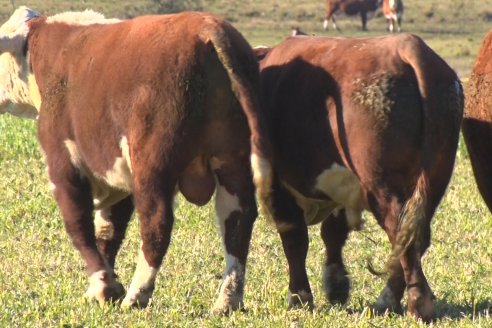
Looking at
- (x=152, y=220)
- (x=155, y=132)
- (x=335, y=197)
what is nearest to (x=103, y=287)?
(x=152, y=220)

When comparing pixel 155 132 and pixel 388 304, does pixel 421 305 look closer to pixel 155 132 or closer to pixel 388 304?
pixel 388 304

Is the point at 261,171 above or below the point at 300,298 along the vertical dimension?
above

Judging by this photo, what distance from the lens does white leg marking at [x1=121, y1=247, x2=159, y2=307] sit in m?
7.65

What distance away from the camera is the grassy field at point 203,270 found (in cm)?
755

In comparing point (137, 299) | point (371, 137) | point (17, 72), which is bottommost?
point (137, 299)

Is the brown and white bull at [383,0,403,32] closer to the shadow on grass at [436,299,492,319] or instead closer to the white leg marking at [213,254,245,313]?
the shadow on grass at [436,299,492,319]

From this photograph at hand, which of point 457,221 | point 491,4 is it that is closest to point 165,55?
point 457,221

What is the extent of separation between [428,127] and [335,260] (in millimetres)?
1524

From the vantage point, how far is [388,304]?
25.7ft

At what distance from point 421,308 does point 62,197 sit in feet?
7.58

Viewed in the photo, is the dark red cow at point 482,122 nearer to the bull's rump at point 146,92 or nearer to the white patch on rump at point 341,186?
the white patch on rump at point 341,186

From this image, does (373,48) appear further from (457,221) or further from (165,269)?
(457,221)

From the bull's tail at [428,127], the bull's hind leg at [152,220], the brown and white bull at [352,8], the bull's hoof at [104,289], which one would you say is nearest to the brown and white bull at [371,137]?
the bull's tail at [428,127]

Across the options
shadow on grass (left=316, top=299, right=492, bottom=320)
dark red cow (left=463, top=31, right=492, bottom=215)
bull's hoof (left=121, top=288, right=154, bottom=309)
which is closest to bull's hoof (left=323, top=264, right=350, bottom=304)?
shadow on grass (left=316, top=299, right=492, bottom=320)
